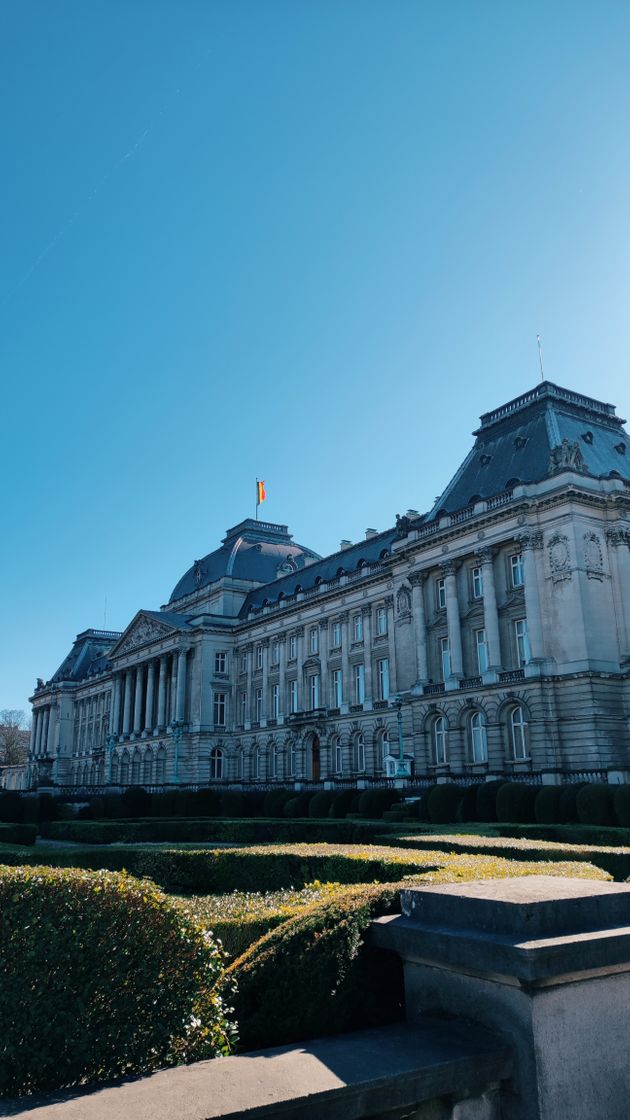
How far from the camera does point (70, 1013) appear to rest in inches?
174

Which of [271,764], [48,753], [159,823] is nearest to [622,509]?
[159,823]

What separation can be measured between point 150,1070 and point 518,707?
42325 mm

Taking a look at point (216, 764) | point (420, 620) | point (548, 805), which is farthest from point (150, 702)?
point (548, 805)

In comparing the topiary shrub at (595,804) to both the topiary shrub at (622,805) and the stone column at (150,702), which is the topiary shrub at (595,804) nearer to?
the topiary shrub at (622,805)

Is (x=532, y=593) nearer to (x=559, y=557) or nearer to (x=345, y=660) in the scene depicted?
(x=559, y=557)

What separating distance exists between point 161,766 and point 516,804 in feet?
184

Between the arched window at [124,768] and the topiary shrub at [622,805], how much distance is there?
2803 inches

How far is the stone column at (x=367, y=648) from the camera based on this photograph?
197 feet

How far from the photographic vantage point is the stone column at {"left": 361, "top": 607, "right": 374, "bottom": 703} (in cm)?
6010

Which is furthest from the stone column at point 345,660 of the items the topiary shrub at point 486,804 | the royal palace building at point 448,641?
the topiary shrub at point 486,804

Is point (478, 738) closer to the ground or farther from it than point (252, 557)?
closer to the ground

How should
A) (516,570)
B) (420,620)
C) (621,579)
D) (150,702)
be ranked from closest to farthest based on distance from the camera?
(621,579) < (516,570) < (420,620) < (150,702)

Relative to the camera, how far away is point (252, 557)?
284ft

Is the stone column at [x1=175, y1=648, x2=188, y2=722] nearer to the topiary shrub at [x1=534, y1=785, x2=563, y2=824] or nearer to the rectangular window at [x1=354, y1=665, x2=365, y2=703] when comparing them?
the rectangular window at [x1=354, y1=665, x2=365, y2=703]
